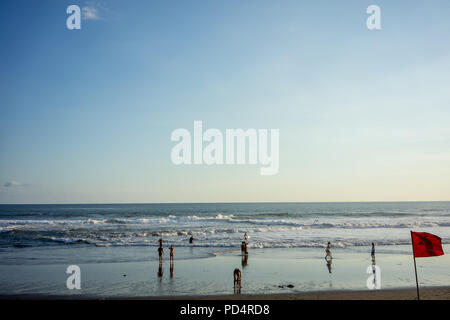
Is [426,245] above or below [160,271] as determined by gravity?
above

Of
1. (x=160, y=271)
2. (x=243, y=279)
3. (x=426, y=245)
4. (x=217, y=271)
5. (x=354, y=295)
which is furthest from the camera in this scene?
(x=217, y=271)

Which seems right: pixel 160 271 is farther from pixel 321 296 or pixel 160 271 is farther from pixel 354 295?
pixel 354 295

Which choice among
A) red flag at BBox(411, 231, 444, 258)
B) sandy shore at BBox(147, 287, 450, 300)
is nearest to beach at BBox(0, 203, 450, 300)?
sandy shore at BBox(147, 287, 450, 300)

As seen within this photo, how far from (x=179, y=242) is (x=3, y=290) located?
63.7 ft

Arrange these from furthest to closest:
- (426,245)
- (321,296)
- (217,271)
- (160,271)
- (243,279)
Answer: (217,271)
(160,271)
(243,279)
(321,296)
(426,245)

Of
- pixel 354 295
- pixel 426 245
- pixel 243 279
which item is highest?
pixel 426 245

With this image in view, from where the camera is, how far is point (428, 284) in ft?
58.2

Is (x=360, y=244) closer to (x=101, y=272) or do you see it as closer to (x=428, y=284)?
(x=428, y=284)

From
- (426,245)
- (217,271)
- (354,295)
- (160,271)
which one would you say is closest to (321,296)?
(354,295)

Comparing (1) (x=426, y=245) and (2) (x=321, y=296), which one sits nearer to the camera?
(1) (x=426, y=245)

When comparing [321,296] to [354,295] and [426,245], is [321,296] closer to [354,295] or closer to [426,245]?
[354,295]

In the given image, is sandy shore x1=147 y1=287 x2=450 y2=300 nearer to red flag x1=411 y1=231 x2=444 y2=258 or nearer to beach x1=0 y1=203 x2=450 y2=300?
beach x1=0 y1=203 x2=450 y2=300

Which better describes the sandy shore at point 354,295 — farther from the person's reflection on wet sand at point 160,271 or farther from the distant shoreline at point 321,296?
the person's reflection on wet sand at point 160,271
